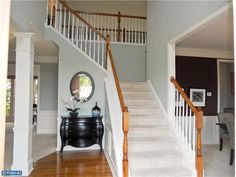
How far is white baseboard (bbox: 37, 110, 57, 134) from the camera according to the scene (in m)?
6.84

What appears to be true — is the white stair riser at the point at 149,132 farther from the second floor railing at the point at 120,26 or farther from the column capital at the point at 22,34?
the second floor railing at the point at 120,26

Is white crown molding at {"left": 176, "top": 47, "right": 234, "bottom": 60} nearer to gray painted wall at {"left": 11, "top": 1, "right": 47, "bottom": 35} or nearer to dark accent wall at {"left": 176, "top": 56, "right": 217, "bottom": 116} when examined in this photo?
dark accent wall at {"left": 176, "top": 56, "right": 217, "bottom": 116}

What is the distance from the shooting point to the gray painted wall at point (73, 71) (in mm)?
4883

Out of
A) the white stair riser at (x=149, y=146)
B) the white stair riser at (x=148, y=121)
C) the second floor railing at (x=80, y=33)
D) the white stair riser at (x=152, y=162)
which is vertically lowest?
the white stair riser at (x=152, y=162)

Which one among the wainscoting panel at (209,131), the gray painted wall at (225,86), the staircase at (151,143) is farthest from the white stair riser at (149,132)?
the gray painted wall at (225,86)

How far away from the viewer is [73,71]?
4.96 meters

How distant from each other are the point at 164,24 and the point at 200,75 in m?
2.17

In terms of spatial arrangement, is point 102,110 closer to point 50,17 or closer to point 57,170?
point 57,170

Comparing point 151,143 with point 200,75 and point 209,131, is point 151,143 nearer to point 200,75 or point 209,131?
point 209,131

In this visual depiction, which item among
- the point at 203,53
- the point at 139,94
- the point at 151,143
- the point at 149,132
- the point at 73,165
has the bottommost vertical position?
the point at 73,165

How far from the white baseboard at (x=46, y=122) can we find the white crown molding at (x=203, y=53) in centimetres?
460

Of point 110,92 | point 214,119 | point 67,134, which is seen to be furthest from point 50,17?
point 214,119

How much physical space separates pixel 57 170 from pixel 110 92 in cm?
185

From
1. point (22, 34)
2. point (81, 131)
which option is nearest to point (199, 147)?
point (81, 131)
